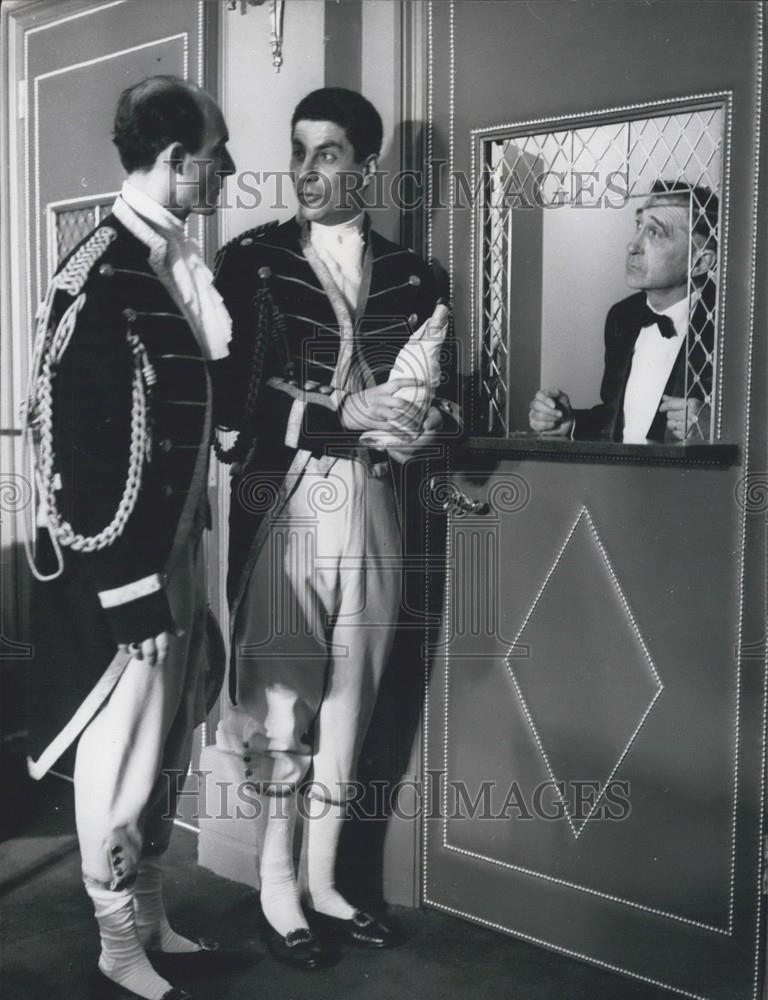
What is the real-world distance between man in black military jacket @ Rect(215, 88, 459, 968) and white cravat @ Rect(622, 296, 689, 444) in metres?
0.37

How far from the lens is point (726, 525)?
1.94 m

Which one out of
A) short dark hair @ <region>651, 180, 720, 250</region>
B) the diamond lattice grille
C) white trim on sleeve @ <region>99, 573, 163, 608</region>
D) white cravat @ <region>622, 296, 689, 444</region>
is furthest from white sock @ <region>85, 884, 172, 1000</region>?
Answer: short dark hair @ <region>651, 180, 720, 250</region>

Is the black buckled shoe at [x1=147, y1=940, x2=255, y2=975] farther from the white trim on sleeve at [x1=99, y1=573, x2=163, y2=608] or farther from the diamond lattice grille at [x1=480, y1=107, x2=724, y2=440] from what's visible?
the diamond lattice grille at [x1=480, y1=107, x2=724, y2=440]

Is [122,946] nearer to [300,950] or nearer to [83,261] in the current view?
[300,950]

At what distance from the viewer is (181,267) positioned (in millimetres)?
1932

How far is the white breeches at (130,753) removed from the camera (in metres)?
1.90

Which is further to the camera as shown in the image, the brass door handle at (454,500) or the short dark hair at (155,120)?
the brass door handle at (454,500)

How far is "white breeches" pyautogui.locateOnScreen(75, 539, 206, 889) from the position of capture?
1896mm

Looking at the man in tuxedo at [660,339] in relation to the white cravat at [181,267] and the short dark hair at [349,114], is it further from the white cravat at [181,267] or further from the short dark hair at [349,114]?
the white cravat at [181,267]

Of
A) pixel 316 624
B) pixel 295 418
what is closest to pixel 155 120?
pixel 295 418

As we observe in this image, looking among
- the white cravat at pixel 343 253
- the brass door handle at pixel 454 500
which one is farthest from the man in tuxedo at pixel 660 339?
the white cravat at pixel 343 253

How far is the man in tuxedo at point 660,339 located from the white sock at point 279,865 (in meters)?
0.92

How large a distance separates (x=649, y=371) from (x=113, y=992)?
152 cm

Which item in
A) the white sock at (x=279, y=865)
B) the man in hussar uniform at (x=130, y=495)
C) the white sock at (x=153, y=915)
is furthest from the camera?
the white sock at (x=279, y=865)
